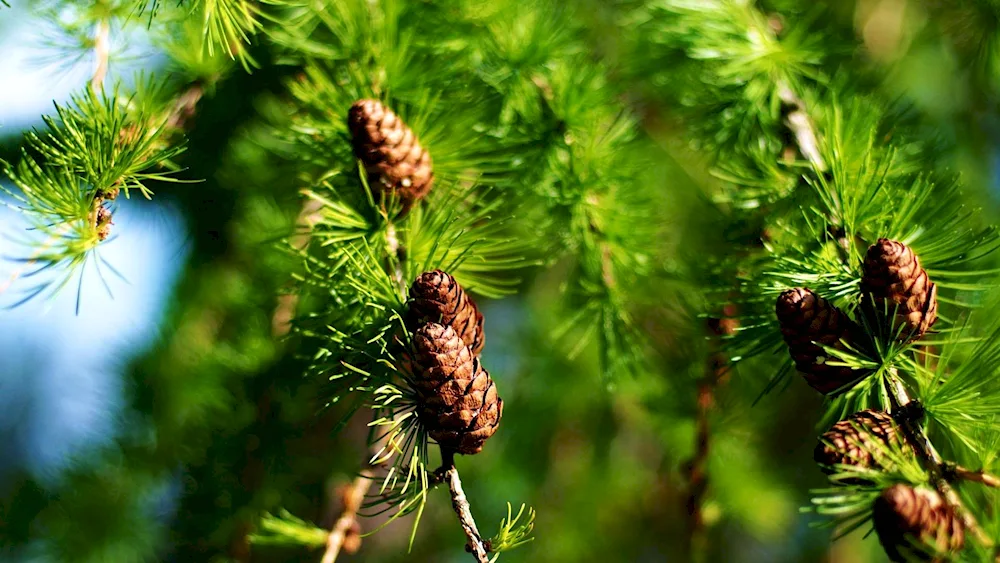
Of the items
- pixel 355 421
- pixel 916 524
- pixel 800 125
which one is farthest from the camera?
pixel 355 421

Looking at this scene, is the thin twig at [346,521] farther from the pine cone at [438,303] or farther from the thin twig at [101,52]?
the thin twig at [101,52]

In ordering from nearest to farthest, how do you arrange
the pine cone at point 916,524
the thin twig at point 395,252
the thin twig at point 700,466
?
the pine cone at point 916,524
the thin twig at point 395,252
the thin twig at point 700,466

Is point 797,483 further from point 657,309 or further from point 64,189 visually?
point 64,189

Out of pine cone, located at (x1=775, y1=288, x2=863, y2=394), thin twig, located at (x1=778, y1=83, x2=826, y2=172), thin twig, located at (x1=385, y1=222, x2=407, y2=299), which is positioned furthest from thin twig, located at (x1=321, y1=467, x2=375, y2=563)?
thin twig, located at (x1=778, y1=83, x2=826, y2=172)

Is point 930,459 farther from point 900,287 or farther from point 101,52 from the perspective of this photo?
point 101,52

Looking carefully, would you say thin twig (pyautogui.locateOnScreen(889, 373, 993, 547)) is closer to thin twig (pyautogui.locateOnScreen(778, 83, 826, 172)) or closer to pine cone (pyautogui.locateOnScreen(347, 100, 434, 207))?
thin twig (pyautogui.locateOnScreen(778, 83, 826, 172))

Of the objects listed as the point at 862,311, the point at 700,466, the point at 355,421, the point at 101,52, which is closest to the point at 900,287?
the point at 862,311

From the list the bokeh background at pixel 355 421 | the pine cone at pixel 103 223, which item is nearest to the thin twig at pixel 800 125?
the bokeh background at pixel 355 421
